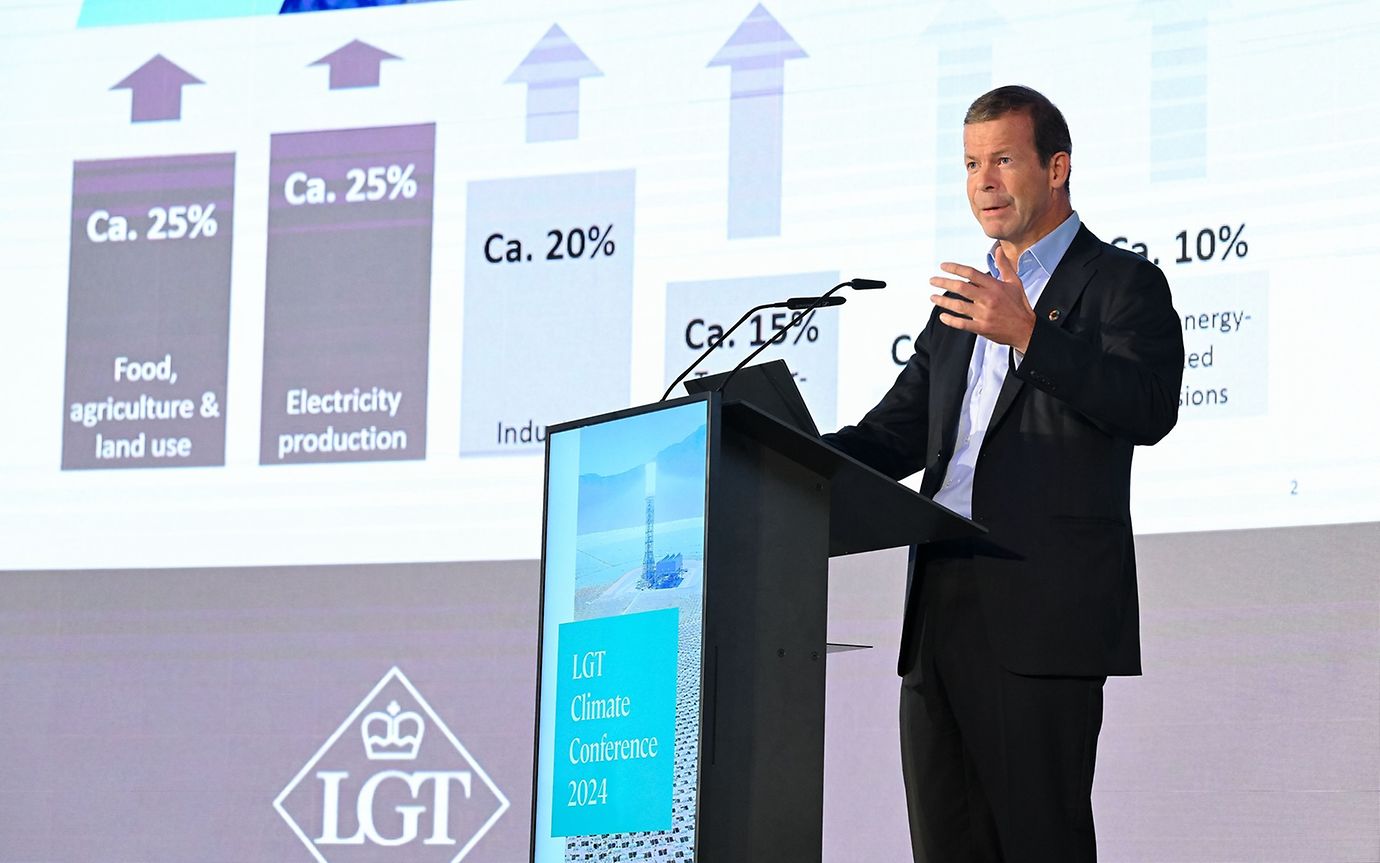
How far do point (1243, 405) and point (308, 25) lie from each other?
95.6 inches

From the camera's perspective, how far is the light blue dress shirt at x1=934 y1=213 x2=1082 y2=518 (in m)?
2.35

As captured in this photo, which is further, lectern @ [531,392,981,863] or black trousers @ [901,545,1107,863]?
black trousers @ [901,545,1107,863]

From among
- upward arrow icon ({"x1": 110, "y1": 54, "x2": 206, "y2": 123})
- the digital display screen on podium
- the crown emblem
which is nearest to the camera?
the digital display screen on podium

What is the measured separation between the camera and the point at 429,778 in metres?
3.88

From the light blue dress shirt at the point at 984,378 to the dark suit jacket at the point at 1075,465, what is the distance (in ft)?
0.08

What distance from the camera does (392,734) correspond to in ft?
12.9

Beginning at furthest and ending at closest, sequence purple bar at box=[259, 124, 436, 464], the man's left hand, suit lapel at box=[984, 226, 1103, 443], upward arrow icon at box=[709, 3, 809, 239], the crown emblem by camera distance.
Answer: purple bar at box=[259, 124, 436, 464] < the crown emblem < upward arrow icon at box=[709, 3, 809, 239] < suit lapel at box=[984, 226, 1103, 443] < the man's left hand

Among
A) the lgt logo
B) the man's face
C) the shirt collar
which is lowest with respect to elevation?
the lgt logo

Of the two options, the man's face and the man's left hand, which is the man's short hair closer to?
the man's face

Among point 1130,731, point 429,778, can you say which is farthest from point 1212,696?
point 429,778

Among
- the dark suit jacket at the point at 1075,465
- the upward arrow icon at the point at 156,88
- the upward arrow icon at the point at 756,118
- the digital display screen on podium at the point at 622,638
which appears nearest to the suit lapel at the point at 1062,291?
the dark suit jacket at the point at 1075,465

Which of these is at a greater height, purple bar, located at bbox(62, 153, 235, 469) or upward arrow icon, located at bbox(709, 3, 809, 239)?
upward arrow icon, located at bbox(709, 3, 809, 239)

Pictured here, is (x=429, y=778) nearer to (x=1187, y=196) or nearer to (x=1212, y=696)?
(x=1212, y=696)

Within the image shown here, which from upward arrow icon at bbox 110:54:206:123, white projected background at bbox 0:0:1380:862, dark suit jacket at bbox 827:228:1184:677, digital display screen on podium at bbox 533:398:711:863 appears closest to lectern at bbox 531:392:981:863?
digital display screen on podium at bbox 533:398:711:863
